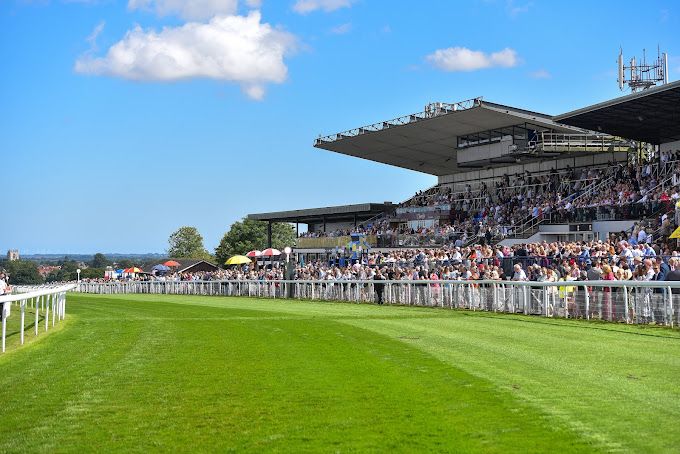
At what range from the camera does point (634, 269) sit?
19219mm

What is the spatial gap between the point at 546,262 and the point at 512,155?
2459 centimetres

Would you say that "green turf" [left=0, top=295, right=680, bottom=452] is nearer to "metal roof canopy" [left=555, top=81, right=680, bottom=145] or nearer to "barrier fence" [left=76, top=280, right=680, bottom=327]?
"barrier fence" [left=76, top=280, right=680, bottom=327]

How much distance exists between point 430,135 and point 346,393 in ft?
150

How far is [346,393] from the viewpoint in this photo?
313 inches

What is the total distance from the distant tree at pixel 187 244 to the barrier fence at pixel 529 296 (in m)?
111

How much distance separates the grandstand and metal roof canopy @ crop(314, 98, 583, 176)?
0.07m

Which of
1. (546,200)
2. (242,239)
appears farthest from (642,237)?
(242,239)

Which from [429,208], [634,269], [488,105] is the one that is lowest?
[634,269]

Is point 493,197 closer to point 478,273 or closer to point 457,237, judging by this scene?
point 457,237

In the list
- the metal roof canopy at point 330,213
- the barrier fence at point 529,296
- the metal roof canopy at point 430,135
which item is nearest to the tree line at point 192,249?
the metal roof canopy at point 330,213

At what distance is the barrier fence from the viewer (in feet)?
53.2

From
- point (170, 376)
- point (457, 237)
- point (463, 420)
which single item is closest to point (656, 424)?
point (463, 420)

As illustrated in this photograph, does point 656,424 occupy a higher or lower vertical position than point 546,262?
lower

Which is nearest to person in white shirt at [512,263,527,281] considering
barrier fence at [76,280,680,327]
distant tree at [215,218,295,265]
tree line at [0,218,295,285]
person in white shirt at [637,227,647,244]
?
barrier fence at [76,280,680,327]
